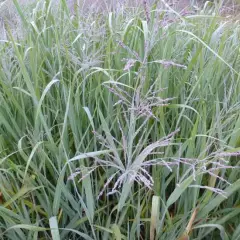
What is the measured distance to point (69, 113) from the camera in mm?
1013

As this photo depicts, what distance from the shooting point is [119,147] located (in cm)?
99

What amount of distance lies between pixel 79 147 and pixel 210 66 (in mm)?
465

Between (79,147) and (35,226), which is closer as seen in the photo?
(35,226)

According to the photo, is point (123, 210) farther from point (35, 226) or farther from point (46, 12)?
point (46, 12)

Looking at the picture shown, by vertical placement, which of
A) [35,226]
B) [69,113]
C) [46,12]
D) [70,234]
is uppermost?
[46,12]

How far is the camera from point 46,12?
143 cm

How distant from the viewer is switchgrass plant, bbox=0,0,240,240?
857 millimetres

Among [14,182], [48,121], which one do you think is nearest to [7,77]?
[48,121]

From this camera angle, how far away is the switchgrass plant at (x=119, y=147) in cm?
86

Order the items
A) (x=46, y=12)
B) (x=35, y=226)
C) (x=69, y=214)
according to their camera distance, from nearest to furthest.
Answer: (x=35, y=226) → (x=69, y=214) → (x=46, y=12)

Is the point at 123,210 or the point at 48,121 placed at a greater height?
the point at 48,121

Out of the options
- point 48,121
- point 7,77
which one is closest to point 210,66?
point 48,121

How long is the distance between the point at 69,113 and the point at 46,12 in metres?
0.57

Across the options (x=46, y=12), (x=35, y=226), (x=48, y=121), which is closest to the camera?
(x=35, y=226)
